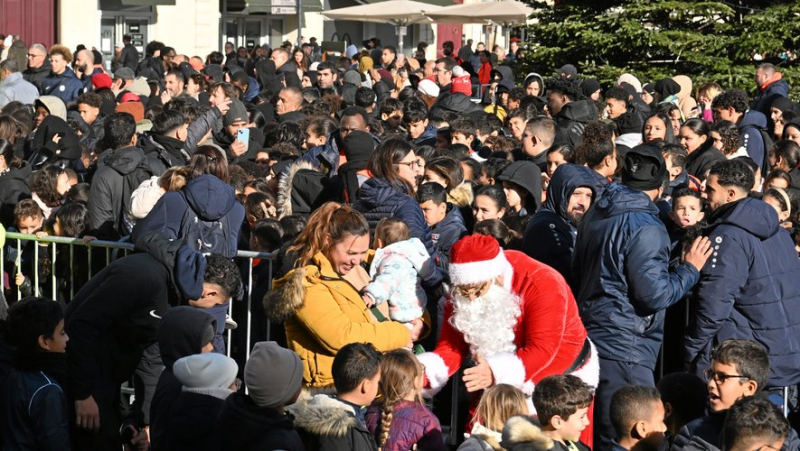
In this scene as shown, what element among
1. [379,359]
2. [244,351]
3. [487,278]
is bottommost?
[244,351]

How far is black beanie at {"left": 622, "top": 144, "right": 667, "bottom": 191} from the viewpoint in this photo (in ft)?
19.7

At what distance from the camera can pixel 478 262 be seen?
533 centimetres

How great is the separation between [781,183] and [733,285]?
9.59ft

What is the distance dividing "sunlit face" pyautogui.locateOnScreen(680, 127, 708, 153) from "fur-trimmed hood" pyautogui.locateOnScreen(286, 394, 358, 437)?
17.5 feet

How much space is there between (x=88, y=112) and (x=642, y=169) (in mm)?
8858

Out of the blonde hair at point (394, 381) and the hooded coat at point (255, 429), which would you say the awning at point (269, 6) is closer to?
the blonde hair at point (394, 381)

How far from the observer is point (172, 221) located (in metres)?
7.44

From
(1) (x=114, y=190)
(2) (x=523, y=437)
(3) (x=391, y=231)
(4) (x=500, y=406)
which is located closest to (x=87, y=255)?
(1) (x=114, y=190)

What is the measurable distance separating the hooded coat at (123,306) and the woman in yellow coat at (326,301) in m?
0.78

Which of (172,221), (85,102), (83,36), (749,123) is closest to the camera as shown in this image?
(172,221)

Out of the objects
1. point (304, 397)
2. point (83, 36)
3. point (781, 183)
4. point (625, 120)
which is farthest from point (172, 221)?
point (83, 36)

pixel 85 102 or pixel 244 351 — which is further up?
pixel 85 102

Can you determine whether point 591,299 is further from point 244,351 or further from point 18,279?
point 18,279

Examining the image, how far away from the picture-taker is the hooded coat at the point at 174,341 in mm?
5450
